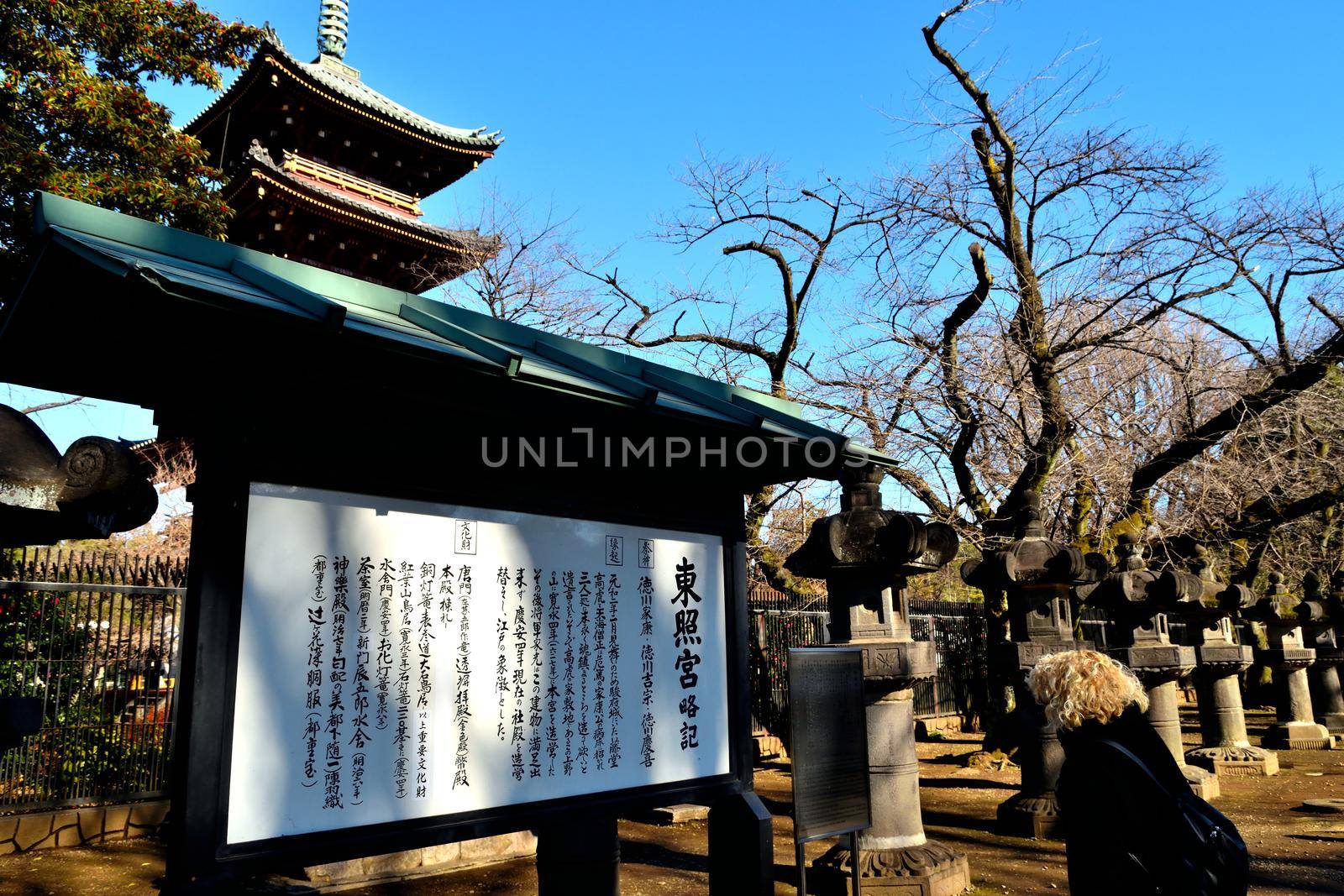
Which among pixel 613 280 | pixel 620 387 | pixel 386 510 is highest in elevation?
pixel 613 280

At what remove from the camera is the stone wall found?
7781mm

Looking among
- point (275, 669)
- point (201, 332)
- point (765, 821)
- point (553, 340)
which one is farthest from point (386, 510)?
point (765, 821)

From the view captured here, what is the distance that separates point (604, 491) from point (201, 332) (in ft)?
5.59

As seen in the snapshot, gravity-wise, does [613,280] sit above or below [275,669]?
above

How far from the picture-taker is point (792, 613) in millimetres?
13094

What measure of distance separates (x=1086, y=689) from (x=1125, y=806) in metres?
0.40

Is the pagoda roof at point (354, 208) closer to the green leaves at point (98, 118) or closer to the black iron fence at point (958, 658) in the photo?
the green leaves at point (98, 118)

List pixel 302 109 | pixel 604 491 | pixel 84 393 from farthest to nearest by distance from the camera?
pixel 302 109 → pixel 604 491 → pixel 84 393

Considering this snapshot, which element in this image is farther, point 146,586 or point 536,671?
point 146,586

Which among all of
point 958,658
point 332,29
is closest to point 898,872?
point 958,658

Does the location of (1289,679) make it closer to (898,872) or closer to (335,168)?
(898,872)

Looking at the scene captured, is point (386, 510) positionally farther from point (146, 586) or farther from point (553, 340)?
point (146, 586)

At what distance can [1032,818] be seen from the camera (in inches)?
314

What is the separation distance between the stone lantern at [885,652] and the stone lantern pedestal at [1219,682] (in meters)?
6.42
